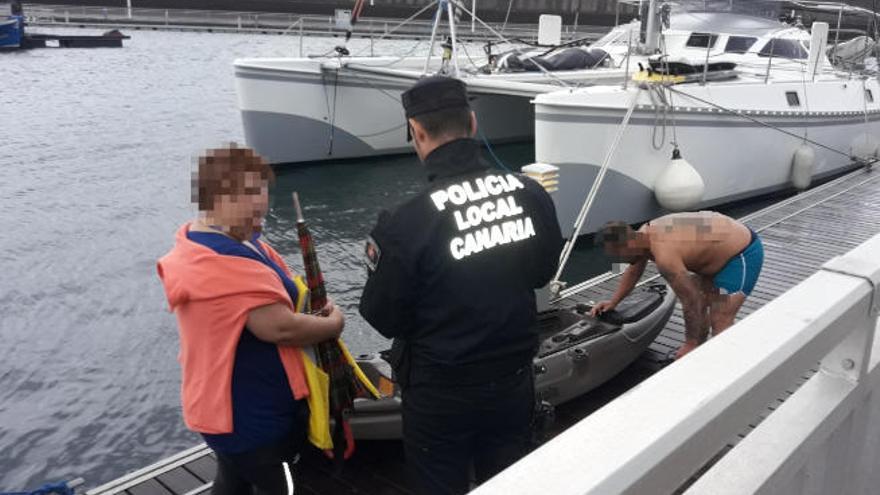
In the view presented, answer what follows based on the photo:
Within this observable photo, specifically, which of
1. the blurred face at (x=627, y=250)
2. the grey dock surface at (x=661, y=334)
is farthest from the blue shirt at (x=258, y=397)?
the blurred face at (x=627, y=250)

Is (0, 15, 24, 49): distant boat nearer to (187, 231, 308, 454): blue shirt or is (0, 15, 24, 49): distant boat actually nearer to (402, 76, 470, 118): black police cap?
(187, 231, 308, 454): blue shirt

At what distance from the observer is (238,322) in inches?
81.5

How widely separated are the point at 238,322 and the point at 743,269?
3179 mm

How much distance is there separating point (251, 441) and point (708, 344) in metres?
1.42

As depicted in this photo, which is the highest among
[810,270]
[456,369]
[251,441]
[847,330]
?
[847,330]

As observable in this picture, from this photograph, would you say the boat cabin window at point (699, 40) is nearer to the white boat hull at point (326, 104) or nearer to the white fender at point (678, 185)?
the white boat hull at point (326, 104)

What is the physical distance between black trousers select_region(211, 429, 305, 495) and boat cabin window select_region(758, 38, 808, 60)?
39.9 ft

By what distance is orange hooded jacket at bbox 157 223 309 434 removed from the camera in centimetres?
203

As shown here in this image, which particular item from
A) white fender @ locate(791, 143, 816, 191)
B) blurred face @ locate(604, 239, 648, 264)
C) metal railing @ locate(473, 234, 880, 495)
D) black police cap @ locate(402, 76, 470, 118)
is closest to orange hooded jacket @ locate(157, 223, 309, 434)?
black police cap @ locate(402, 76, 470, 118)

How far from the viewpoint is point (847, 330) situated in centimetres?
164

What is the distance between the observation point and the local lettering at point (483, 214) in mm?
Answer: 2072

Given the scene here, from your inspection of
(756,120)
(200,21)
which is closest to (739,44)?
(756,120)

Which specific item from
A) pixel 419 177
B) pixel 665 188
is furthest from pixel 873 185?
pixel 419 177

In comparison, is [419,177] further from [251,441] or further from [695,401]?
[695,401]
